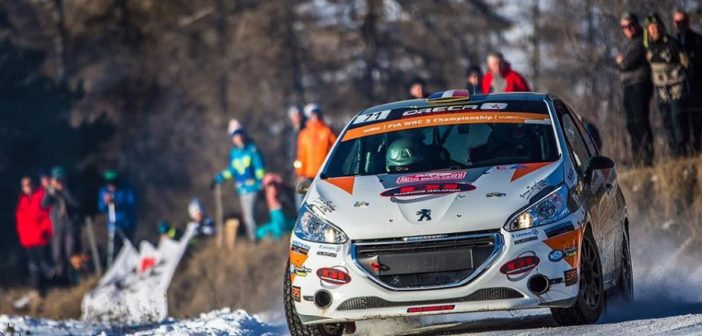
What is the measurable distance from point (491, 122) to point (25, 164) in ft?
→ 95.4

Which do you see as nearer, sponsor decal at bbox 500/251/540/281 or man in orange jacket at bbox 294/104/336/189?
sponsor decal at bbox 500/251/540/281

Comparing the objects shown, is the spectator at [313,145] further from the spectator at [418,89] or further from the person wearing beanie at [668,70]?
the person wearing beanie at [668,70]

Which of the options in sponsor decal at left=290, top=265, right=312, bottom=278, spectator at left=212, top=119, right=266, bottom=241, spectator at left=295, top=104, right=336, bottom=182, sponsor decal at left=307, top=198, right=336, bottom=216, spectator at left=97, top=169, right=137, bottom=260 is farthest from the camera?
spectator at left=97, top=169, right=137, bottom=260

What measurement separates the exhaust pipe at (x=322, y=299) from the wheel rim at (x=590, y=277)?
1.45m

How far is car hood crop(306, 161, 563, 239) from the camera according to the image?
9266mm

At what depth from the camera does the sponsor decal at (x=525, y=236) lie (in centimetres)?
917

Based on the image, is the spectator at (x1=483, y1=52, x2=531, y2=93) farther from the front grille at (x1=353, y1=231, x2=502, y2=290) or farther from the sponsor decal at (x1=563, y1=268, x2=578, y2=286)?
the front grille at (x1=353, y1=231, x2=502, y2=290)

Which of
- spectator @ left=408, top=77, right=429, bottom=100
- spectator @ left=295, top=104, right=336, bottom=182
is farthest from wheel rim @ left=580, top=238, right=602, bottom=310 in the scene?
spectator @ left=295, top=104, right=336, bottom=182

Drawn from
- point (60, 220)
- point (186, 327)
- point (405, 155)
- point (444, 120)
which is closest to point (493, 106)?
point (444, 120)

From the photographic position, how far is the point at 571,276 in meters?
9.27

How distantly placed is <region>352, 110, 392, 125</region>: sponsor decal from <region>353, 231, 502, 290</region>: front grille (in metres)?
1.85

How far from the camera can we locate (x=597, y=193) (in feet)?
33.8

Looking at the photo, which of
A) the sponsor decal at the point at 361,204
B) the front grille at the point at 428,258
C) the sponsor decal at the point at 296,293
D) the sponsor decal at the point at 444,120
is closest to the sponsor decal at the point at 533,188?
the front grille at the point at 428,258

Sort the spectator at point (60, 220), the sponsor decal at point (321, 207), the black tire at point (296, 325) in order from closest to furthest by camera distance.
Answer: the sponsor decal at point (321, 207) < the black tire at point (296, 325) < the spectator at point (60, 220)
